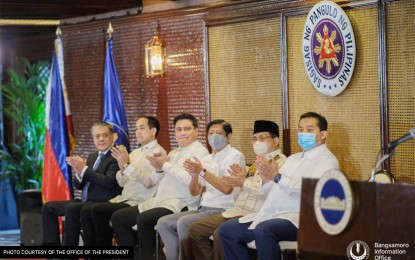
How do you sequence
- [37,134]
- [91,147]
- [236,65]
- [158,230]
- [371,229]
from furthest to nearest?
[37,134] → [91,147] → [236,65] → [158,230] → [371,229]

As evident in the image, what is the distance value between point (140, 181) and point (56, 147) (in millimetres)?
1549

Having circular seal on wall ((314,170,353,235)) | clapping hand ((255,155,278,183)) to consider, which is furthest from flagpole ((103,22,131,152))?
circular seal on wall ((314,170,353,235))

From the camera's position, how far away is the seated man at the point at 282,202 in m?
5.58

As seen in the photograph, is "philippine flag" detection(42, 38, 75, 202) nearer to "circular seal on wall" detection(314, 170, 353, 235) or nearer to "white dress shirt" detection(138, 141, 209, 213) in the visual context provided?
"white dress shirt" detection(138, 141, 209, 213)

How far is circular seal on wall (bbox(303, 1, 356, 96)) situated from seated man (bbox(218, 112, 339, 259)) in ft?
2.28

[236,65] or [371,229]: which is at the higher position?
[236,65]

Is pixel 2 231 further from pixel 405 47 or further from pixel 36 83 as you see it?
pixel 405 47

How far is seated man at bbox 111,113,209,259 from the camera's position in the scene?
6.88 meters

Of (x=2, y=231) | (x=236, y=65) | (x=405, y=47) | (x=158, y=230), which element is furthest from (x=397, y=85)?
(x=2, y=231)

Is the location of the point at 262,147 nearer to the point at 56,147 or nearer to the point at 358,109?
the point at 358,109

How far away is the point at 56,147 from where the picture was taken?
8.46m

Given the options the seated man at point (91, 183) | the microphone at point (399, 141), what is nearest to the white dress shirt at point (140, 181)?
the seated man at point (91, 183)

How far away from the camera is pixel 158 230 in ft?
22.0

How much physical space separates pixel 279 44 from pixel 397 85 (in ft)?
4.23
